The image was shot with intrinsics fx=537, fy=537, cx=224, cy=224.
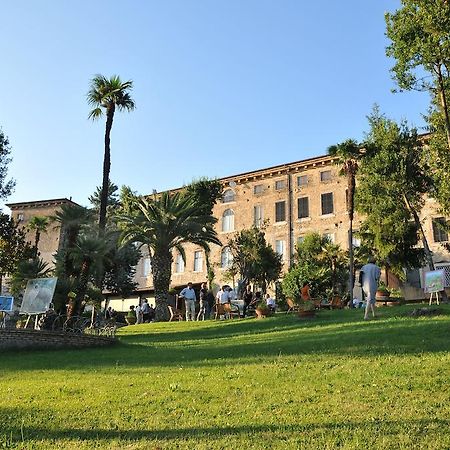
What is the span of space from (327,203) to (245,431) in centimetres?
3775

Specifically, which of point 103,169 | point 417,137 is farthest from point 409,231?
point 103,169

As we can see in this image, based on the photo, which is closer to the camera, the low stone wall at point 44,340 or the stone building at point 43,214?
the low stone wall at point 44,340

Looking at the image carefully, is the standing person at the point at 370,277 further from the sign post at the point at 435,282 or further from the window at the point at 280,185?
the window at the point at 280,185

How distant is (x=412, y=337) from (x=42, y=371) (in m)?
6.95

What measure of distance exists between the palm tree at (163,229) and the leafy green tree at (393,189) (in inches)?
387

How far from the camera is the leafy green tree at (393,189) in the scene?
29312 millimetres

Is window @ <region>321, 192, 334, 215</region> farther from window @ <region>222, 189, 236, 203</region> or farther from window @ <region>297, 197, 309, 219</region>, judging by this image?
window @ <region>222, 189, 236, 203</region>

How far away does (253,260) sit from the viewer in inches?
1233

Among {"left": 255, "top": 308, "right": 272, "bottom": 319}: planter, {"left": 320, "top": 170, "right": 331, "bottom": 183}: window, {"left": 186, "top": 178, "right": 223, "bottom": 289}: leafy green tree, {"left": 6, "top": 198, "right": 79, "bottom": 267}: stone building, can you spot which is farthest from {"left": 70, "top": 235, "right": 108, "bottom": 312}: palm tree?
{"left": 6, "top": 198, "right": 79, "bottom": 267}: stone building

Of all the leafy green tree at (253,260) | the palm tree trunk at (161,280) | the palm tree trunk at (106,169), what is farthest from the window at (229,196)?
the palm tree trunk at (106,169)

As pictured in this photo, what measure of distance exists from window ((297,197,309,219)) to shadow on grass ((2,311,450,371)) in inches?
1101

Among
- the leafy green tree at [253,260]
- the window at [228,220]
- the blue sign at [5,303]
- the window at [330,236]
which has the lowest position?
the blue sign at [5,303]

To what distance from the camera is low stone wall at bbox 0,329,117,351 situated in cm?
1361

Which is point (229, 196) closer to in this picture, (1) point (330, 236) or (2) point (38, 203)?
(1) point (330, 236)
